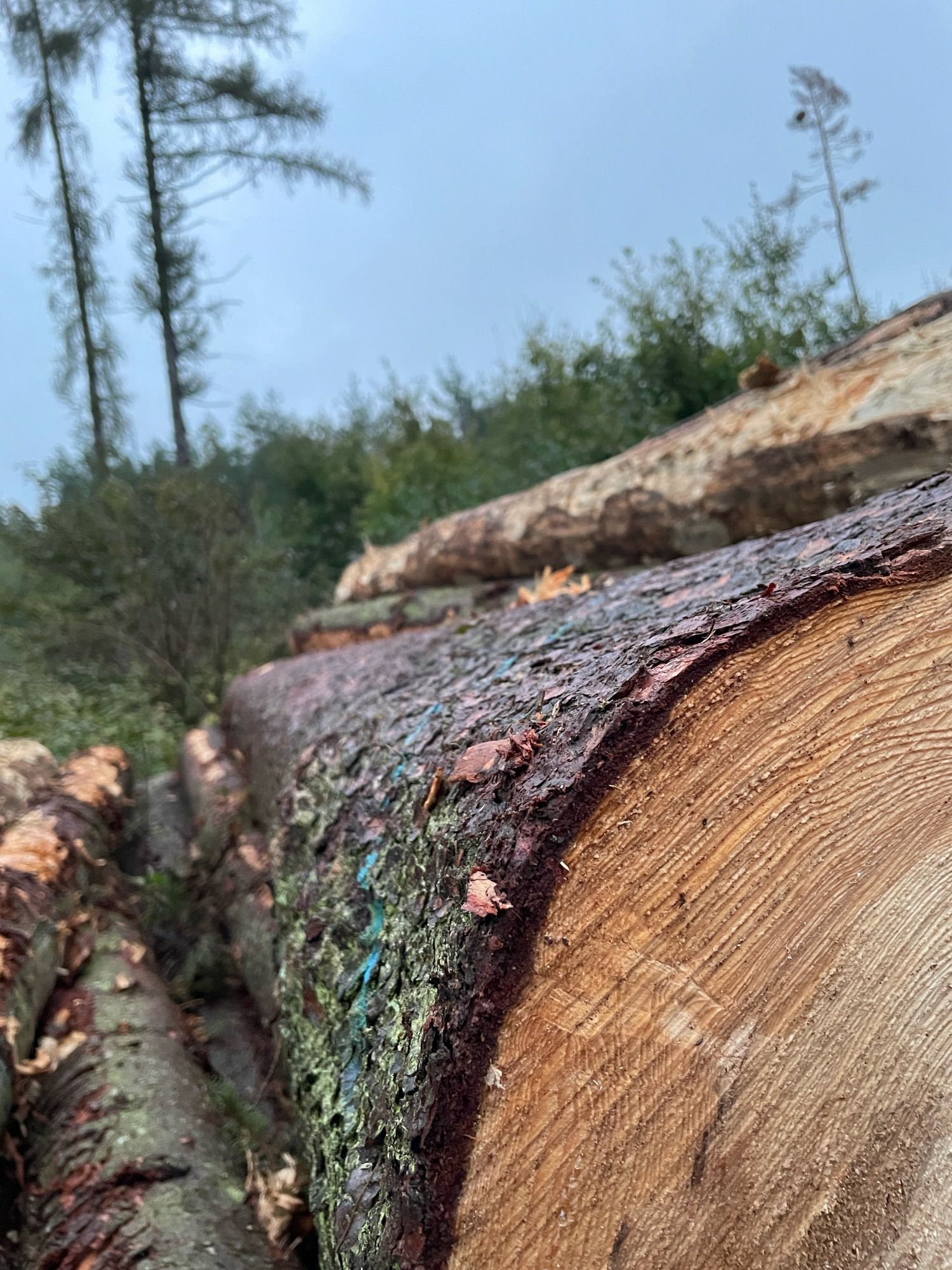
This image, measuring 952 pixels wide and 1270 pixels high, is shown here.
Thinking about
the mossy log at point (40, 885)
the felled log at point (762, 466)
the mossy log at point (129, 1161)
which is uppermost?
the felled log at point (762, 466)

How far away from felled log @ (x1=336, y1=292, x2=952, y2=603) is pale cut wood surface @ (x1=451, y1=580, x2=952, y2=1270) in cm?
141

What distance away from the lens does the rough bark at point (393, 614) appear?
370 cm

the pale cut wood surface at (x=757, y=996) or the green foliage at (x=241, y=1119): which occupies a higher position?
the pale cut wood surface at (x=757, y=996)

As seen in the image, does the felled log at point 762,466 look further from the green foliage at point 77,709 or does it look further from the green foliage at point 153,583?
the green foliage at point 153,583

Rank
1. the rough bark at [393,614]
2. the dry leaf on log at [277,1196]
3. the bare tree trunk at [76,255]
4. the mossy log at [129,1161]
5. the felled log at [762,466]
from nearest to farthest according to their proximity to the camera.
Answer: the mossy log at [129,1161] < the dry leaf on log at [277,1196] < the felled log at [762,466] < the rough bark at [393,614] < the bare tree trunk at [76,255]

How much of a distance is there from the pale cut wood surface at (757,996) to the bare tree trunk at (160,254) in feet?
29.7

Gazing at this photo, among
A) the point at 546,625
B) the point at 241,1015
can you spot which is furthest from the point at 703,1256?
the point at 241,1015

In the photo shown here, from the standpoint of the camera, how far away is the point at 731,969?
0.70m

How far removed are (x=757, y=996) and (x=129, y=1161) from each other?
1.17 metres

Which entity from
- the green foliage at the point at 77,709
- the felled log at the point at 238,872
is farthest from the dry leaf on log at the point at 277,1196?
the green foliage at the point at 77,709

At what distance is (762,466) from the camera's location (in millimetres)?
2420

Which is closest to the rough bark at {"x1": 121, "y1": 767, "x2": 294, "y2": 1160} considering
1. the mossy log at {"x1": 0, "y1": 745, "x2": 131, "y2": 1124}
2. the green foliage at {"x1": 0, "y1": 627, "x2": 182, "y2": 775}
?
the mossy log at {"x1": 0, "y1": 745, "x2": 131, "y2": 1124}

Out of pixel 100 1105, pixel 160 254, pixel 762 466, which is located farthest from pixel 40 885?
pixel 160 254

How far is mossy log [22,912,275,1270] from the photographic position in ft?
3.80
